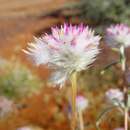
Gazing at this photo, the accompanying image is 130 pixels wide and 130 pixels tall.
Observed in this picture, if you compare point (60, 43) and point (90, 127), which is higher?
point (90, 127)

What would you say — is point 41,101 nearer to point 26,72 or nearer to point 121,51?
point 26,72

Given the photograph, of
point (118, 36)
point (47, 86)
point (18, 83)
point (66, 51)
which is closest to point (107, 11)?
point (47, 86)

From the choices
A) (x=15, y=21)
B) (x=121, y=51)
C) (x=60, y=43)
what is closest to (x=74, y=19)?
(x=15, y=21)

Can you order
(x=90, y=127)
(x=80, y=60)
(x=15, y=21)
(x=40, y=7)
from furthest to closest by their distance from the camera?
(x=40, y=7) < (x=15, y=21) < (x=90, y=127) < (x=80, y=60)

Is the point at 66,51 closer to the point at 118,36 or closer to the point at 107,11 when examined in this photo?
the point at 118,36

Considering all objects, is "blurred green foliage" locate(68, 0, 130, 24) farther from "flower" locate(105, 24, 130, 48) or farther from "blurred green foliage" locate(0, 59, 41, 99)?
"flower" locate(105, 24, 130, 48)

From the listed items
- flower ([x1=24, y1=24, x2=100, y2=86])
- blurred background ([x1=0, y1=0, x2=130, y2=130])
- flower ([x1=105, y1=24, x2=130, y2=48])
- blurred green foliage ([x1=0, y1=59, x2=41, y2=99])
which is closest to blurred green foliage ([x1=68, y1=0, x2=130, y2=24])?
blurred background ([x1=0, y1=0, x2=130, y2=130])

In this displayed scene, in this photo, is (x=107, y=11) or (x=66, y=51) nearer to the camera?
(x=66, y=51)
